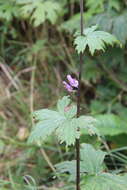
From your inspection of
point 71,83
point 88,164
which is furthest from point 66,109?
point 88,164

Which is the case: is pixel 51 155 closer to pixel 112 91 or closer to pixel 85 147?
pixel 112 91

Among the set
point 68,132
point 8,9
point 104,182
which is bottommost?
point 104,182

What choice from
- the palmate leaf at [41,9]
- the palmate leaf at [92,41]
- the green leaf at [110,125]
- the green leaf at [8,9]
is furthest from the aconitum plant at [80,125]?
the green leaf at [8,9]

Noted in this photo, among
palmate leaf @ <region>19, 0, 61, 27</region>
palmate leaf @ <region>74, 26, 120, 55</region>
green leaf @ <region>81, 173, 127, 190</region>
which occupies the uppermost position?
palmate leaf @ <region>19, 0, 61, 27</region>

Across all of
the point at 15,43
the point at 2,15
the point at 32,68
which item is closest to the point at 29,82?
the point at 32,68

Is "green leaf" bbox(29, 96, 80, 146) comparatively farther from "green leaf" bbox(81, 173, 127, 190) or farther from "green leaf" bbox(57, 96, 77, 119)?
"green leaf" bbox(81, 173, 127, 190)

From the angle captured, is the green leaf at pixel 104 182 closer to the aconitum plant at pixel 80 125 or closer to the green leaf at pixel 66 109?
the aconitum plant at pixel 80 125

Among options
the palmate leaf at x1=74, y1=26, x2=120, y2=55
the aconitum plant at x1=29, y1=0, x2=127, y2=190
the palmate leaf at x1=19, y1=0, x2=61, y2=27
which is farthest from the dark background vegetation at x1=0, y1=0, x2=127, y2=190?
the palmate leaf at x1=74, y1=26, x2=120, y2=55

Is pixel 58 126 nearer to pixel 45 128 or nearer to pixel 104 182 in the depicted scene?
pixel 45 128
